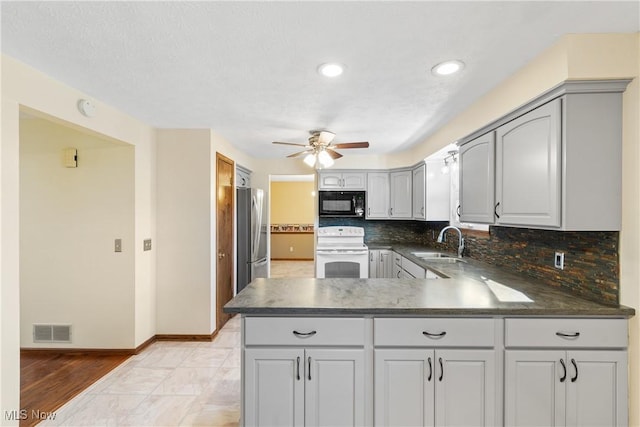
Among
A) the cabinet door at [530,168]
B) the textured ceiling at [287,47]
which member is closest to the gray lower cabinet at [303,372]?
the cabinet door at [530,168]

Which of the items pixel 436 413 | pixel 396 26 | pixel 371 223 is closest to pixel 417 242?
pixel 371 223

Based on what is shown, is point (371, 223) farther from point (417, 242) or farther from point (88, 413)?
point (88, 413)

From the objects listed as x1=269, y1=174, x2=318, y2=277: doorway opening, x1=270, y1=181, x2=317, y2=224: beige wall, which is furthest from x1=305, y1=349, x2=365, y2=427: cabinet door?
x1=270, y1=181, x2=317, y2=224: beige wall

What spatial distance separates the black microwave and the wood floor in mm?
3032

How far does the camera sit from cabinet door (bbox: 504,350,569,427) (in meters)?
1.46

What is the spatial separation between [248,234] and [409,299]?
2860mm

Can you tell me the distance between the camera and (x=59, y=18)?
53.1 inches

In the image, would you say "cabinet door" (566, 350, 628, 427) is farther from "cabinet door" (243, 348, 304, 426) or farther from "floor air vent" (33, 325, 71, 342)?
"floor air vent" (33, 325, 71, 342)

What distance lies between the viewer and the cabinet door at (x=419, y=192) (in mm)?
3795

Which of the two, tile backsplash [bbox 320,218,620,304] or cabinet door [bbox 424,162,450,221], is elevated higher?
cabinet door [bbox 424,162,450,221]

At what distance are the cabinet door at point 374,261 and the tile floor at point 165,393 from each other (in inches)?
85.9

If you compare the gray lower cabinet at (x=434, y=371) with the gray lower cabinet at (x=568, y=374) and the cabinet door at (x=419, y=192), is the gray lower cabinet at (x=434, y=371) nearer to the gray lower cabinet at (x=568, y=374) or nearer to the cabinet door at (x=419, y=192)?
the gray lower cabinet at (x=568, y=374)

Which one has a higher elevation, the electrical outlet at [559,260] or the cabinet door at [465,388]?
the electrical outlet at [559,260]

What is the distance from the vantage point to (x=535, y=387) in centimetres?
147
